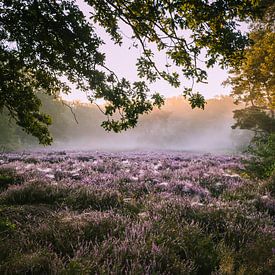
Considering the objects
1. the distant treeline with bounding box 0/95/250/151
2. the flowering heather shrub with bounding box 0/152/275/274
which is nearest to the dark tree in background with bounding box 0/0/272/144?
the flowering heather shrub with bounding box 0/152/275/274

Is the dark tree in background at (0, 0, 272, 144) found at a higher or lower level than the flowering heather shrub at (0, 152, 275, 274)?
higher

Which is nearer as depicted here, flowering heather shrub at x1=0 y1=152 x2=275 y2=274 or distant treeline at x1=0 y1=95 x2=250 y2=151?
flowering heather shrub at x1=0 y1=152 x2=275 y2=274

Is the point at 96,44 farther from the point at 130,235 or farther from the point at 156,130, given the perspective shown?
the point at 156,130

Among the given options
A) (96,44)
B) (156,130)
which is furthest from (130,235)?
(156,130)

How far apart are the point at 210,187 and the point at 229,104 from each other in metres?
128

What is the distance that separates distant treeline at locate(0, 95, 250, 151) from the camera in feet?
203

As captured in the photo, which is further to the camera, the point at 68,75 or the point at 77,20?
the point at 68,75

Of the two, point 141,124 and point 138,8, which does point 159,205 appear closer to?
point 138,8

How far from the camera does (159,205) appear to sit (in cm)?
556

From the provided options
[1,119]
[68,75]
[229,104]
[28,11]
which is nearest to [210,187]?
[68,75]

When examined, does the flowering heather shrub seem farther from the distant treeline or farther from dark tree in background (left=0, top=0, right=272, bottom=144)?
the distant treeline

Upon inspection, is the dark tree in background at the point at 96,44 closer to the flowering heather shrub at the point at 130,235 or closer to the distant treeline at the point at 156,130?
the flowering heather shrub at the point at 130,235

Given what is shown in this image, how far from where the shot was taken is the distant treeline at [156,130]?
62.0 m

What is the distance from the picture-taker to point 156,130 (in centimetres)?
10381
